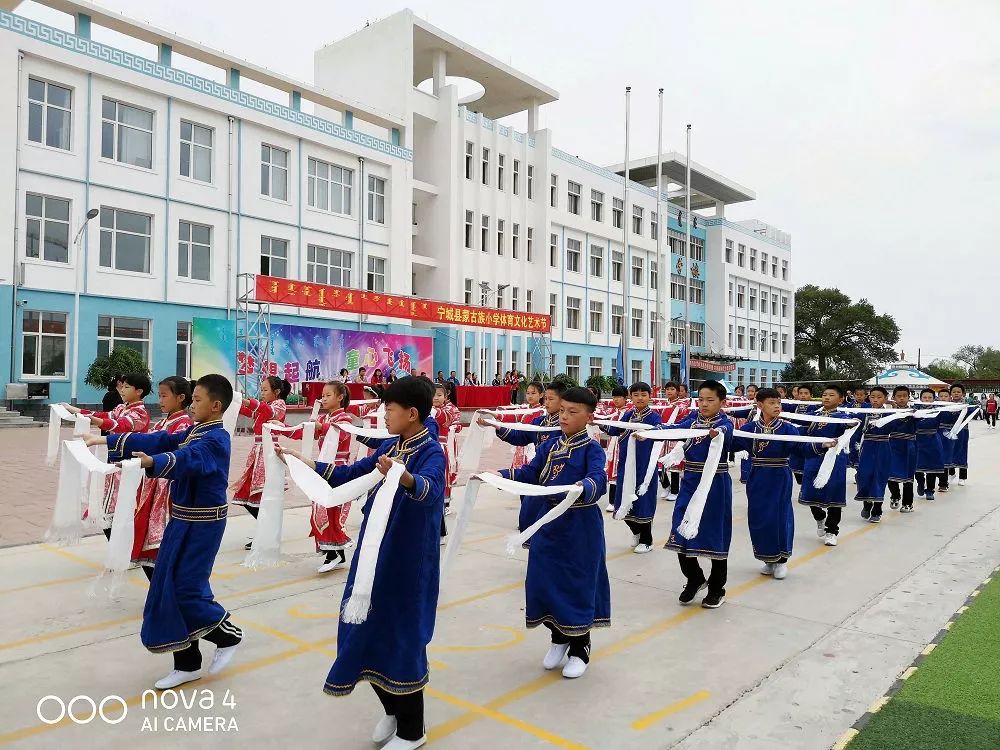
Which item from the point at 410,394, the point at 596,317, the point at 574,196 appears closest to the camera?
the point at 410,394

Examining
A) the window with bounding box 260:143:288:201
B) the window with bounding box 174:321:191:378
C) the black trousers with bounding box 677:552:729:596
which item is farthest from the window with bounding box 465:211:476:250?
the black trousers with bounding box 677:552:729:596

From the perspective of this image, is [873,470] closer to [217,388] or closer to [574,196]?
[217,388]

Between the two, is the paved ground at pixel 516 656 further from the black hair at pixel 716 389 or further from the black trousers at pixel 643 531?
the black hair at pixel 716 389

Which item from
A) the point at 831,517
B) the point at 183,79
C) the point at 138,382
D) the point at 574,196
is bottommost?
the point at 831,517

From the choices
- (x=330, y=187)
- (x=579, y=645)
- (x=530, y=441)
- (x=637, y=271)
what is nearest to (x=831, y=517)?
(x=530, y=441)

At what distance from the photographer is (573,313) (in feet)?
124

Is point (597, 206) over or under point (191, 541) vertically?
over

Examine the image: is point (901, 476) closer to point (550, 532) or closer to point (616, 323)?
point (550, 532)

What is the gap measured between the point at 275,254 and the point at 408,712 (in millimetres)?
23204

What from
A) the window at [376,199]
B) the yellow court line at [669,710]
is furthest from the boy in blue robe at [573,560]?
the window at [376,199]

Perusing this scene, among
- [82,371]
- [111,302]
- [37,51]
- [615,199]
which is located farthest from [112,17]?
[615,199]

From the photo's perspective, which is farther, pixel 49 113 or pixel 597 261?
pixel 597 261

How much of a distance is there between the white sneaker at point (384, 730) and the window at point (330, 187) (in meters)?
24.3

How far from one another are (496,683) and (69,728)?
6.77ft
